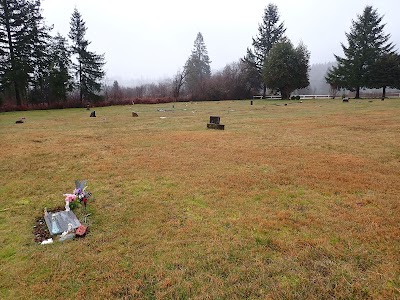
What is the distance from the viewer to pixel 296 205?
4449mm

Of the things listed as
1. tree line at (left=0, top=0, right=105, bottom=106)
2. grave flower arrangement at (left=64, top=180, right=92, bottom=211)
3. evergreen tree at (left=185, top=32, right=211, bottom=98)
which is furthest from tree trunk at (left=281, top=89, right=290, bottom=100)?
grave flower arrangement at (left=64, top=180, right=92, bottom=211)

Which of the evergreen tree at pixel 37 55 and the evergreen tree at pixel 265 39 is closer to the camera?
the evergreen tree at pixel 37 55

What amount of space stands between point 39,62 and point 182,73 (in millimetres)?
20240

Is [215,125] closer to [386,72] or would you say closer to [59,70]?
[59,70]

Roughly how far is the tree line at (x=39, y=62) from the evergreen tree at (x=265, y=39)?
894 inches

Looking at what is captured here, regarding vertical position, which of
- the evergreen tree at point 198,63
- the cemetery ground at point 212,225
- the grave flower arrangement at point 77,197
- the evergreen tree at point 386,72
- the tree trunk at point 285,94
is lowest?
the cemetery ground at point 212,225

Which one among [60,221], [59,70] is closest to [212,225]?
[60,221]

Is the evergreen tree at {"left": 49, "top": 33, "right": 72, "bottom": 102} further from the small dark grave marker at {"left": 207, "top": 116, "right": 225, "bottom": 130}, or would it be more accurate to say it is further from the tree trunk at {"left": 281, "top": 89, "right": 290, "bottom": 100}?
the tree trunk at {"left": 281, "top": 89, "right": 290, "bottom": 100}

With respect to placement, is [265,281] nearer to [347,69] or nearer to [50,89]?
[50,89]

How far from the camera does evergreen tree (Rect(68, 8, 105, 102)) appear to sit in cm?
3228

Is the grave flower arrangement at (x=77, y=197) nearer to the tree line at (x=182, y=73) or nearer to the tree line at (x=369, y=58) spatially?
the tree line at (x=182, y=73)

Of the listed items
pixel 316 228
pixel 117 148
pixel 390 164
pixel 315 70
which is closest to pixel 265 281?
pixel 316 228

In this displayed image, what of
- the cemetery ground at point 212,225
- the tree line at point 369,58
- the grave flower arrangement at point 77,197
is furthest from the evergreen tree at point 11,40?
the tree line at point 369,58

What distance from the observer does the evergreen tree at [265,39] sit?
41156 mm
